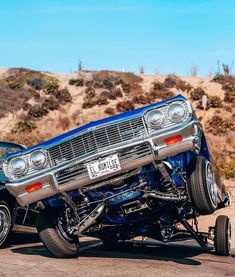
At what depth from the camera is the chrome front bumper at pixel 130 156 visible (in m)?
6.43

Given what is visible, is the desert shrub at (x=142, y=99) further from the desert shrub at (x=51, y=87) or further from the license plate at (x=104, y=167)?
the license plate at (x=104, y=167)

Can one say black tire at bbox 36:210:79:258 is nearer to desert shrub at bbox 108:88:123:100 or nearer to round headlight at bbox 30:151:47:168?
round headlight at bbox 30:151:47:168

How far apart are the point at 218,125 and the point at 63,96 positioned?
10.8 m

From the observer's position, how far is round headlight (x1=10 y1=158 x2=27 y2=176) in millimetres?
7027

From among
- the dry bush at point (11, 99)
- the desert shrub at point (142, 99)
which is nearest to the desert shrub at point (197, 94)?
the desert shrub at point (142, 99)

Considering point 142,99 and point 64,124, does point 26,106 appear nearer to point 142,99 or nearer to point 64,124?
point 64,124

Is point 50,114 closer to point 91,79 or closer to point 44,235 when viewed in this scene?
point 91,79

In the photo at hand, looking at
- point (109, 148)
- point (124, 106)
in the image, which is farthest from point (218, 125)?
point (109, 148)

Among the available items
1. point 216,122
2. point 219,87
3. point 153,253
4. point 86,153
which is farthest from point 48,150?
point 219,87

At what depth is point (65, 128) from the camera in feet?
117

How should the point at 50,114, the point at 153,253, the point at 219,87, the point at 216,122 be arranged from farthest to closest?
1. the point at 219,87
2. the point at 50,114
3. the point at 216,122
4. the point at 153,253

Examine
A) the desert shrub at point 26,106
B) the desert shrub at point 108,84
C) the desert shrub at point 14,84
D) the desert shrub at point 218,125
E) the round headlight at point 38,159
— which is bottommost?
the desert shrub at point 218,125

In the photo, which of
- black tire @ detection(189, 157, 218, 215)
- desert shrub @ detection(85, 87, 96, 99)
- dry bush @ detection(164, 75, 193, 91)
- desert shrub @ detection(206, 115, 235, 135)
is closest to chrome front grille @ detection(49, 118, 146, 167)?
black tire @ detection(189, 157, 218, 215)

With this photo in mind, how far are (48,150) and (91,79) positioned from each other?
1413 inches
